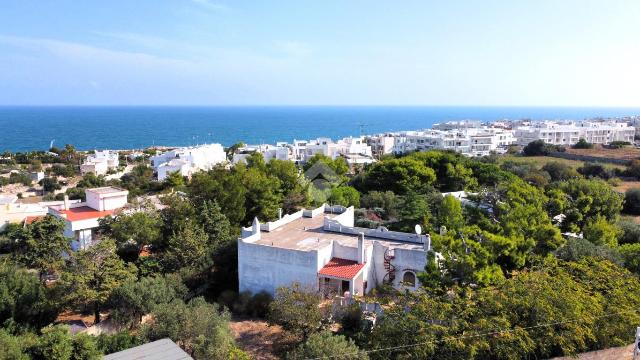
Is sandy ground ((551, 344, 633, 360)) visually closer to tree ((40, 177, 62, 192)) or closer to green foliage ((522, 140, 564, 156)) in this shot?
tree ((40, 177, 62, 192))

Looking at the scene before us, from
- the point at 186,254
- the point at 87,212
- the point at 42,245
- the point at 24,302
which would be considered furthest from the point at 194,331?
the point at 87,212

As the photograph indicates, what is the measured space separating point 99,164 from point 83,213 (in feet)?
148

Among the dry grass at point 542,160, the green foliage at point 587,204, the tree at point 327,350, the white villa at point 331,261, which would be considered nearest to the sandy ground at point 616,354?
the tree at point 327,350

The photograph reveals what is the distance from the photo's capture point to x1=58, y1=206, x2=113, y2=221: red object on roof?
98.5 ft

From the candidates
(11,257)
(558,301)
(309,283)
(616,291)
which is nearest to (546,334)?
(558,301)

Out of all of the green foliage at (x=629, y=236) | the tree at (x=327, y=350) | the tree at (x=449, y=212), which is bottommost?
the green foliage at (x=629, y=236)

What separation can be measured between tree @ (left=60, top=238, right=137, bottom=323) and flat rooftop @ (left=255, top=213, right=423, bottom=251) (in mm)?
6618

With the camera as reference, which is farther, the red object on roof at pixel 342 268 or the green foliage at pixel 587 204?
the green foliage at pixel 587 204

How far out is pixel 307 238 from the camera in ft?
80.6

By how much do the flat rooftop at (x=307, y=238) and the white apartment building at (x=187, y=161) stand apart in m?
37.2

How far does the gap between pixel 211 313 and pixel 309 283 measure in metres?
4.98

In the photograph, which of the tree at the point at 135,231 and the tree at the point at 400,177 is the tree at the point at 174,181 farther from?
the tree at the point at 135,231

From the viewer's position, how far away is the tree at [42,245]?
2405 centimetres

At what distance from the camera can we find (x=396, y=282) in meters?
22.4
